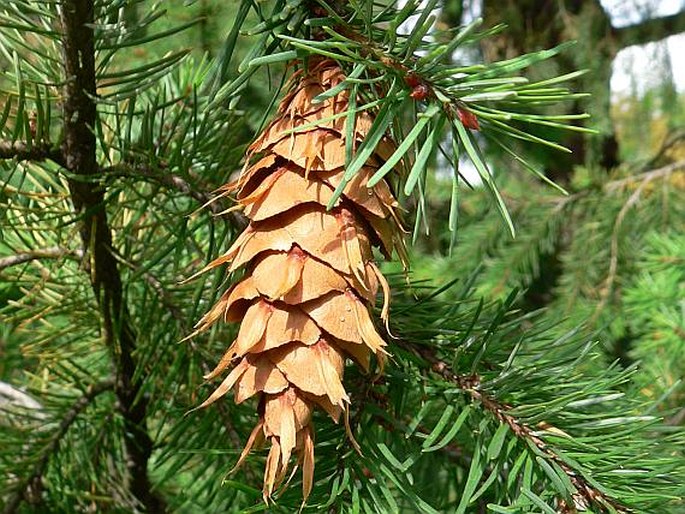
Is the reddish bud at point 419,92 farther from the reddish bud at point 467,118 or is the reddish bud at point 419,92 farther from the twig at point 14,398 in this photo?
the twig at point 14,398

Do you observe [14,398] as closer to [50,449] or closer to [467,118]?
[50,449]

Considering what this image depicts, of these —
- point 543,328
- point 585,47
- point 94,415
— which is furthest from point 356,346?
point 585,47

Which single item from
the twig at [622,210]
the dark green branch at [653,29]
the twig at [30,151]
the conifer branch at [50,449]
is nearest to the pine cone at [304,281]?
the twig at [30,151]

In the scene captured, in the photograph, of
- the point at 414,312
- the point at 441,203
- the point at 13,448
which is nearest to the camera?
the point at 414,312

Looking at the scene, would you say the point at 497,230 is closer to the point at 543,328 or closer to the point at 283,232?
the point at 543,328

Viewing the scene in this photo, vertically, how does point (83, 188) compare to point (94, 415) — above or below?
above

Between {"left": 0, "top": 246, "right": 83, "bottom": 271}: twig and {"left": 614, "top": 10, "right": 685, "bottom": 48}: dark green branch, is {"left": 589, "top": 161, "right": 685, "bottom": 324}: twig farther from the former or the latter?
{"left": 0, "top": 246, "right": 83, "bottom": 271}: twig
